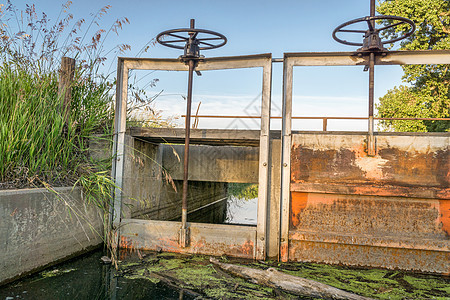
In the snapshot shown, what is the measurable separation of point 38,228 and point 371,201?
4197mm

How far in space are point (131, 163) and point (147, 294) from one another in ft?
8.14

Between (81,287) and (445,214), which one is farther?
(445,214)

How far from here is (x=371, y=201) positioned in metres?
4.68

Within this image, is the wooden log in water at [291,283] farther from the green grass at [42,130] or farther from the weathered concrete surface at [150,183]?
the green grass at [42,130]

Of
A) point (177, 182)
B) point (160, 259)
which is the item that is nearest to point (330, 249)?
point (160, 259)

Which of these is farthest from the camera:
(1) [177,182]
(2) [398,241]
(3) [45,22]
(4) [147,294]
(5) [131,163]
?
(1) [177,182]

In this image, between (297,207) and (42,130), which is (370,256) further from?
(42,130)

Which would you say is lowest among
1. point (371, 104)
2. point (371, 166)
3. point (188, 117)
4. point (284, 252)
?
point (284, 252)

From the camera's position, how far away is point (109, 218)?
521cm

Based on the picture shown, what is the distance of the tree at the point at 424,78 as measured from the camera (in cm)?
1209

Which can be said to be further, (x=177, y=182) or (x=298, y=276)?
(x=177, y=182)

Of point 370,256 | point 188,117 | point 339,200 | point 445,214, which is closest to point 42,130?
point 188,117

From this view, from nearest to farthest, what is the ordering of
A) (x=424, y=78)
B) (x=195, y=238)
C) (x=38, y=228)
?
(x=38, y=228) → (x=195, y=238) → (x=424, y=78)

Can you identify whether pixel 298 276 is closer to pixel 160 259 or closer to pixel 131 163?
pixel 160 259
